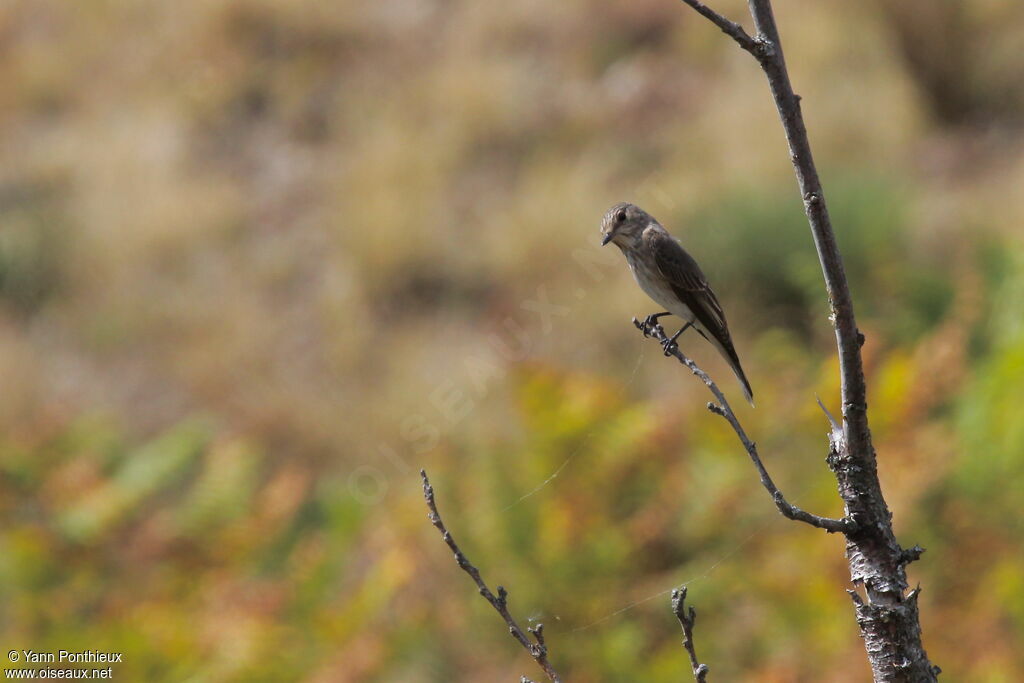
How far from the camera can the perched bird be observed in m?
3.29

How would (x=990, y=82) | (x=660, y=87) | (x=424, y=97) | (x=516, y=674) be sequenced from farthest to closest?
(x=424, y=97), (x=660, y=87), (x=990, y=82), (x=516, y=674)

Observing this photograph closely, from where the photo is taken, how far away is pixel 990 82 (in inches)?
466

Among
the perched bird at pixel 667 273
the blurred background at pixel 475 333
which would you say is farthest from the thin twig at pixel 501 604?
the perched bird at pixel 667 273

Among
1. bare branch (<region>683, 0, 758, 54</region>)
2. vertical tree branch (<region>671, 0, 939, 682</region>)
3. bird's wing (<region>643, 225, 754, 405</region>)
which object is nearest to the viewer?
bare branch (<region>683, 0, 758, 54</region>)

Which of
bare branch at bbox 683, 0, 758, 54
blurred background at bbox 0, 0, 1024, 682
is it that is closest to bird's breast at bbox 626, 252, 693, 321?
blurred background at bbox 0, 0, 1024, 682

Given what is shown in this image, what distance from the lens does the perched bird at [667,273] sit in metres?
3.29

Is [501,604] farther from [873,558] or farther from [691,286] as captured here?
[691,286]

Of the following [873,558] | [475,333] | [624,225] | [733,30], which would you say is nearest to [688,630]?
[873,558]

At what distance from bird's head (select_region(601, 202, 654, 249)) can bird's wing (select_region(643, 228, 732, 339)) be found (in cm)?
4

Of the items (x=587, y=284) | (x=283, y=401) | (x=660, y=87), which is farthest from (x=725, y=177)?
(x=283, y=401)

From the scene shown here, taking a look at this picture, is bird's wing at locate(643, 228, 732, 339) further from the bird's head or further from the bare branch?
the bare branch

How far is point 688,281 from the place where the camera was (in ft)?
10.9

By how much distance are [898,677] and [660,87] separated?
12457 mm

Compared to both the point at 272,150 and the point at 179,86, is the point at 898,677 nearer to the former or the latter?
the point at 272,150
